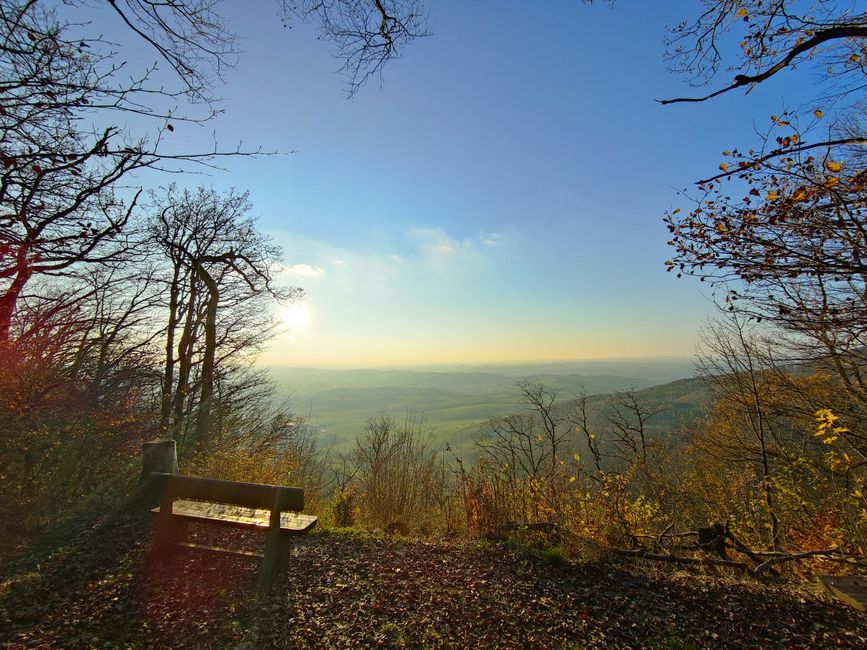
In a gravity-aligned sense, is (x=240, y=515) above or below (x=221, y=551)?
above

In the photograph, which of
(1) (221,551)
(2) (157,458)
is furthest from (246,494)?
(2) (157,458)

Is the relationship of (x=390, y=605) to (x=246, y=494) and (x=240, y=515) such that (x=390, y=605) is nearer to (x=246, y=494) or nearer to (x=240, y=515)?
(x=246, y=494)

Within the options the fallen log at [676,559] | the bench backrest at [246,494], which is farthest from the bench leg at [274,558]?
the fallen log at [676,559]

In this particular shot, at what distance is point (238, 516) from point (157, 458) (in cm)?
268

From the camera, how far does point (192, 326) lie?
1110cm

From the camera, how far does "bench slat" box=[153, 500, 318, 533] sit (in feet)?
13.0

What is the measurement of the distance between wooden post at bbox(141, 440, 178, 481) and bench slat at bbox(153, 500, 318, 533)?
5.13 ft

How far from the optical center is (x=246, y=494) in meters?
3.78

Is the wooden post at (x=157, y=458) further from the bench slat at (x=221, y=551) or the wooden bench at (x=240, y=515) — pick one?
the bench slat at (x=221, y=551)

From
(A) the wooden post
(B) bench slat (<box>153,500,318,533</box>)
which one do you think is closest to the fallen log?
(B) bench slat (<box>153,500,318,533</box>)

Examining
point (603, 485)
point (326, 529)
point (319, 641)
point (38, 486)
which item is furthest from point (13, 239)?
point (603, 485)

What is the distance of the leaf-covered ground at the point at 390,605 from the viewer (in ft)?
9.37

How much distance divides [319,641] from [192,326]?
10518mm

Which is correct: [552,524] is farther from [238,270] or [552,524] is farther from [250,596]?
[238,270]
